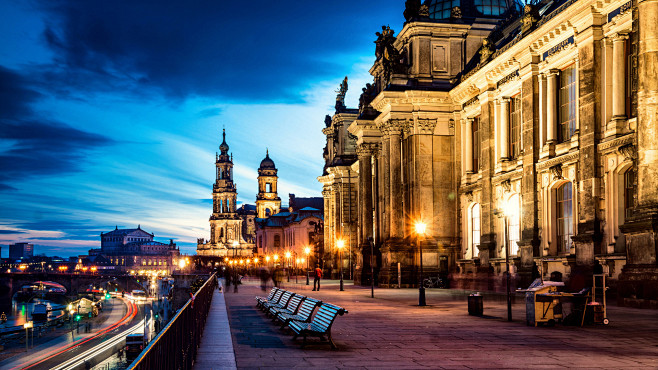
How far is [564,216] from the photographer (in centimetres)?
3762

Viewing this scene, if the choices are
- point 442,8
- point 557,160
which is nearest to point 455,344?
point 557,160

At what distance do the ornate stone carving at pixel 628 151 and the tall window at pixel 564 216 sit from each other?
20.0 feet

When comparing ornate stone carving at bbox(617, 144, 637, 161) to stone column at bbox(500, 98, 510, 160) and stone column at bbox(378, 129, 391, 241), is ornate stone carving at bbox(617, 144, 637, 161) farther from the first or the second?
stone column at bbox(378, 129, 391, 241)

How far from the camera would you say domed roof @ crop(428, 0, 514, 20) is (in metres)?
59.1

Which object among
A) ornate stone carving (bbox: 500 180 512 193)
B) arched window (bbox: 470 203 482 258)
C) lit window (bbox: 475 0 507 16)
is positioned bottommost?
arched window (bbox: 470 203 482 258)

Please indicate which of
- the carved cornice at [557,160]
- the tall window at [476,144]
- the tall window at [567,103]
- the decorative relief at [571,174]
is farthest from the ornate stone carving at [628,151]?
the tall window at [476,144]

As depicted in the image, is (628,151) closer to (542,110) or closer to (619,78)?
(619,78)

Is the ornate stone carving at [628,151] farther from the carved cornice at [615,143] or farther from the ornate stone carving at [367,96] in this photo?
the ornate stone carving at [367,96]

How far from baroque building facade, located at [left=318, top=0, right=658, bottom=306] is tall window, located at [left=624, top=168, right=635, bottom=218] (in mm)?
84

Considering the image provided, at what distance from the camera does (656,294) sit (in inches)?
1003

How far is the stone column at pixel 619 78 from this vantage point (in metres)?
31.5

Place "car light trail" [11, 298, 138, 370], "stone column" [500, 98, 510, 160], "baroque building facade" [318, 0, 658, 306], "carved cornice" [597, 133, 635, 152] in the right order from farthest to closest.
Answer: "car light trail" [11, 298, 138, 370]
"stone column" [500, 98, 510, 160]
"carved cornice" [597, 133, 635, 152]
"baroque building facade" [318, 0, 658, 306]

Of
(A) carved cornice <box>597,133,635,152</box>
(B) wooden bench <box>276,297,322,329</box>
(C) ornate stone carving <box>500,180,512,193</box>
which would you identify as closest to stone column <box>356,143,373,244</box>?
(C) ornate stone carving <box>500,180,512,193</box>

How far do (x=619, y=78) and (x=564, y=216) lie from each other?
8414 mm
